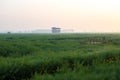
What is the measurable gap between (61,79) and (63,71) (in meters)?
1.48

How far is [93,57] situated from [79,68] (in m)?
3.38

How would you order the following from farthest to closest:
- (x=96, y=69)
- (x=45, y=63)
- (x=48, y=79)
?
(x=45, y=63) → (x=96, y=69) → (x=48, y=79)

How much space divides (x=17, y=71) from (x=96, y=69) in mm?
3617

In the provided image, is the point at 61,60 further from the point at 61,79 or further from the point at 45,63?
the point at 61,79

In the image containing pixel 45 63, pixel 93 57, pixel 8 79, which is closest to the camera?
pixel 8 79

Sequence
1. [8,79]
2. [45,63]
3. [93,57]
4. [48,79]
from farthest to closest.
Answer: [93,57] < [45,63] < [8,79] < [48,79]

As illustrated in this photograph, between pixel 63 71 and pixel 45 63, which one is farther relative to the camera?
Answer: pixel 45 63

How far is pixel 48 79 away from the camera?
31.9ft

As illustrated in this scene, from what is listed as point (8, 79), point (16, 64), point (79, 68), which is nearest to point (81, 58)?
point (79, 68)

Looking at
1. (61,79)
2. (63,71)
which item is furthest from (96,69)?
(61,79)

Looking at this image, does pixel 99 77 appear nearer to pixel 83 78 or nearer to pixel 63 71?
pixel 83 78

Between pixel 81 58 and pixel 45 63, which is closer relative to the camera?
pixel 45 63

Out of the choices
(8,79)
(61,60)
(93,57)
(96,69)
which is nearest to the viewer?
(8,79)

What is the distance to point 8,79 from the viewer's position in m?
10.7
